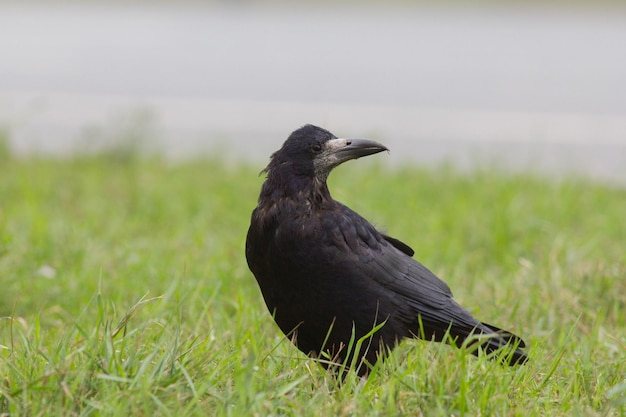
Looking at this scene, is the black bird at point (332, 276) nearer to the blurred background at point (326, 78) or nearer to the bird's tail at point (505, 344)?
the bird's tail at point (505, 344)

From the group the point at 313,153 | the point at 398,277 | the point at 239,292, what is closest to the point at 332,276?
the point at 398,277

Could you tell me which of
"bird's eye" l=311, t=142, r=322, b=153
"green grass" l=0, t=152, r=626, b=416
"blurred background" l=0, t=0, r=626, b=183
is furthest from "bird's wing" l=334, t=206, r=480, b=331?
"blurred background" l=0, t=0, r=626, b=183

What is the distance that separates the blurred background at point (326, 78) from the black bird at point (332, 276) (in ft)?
13.1

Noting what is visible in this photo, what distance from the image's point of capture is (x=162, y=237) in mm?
5957

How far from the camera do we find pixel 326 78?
11.2 meters

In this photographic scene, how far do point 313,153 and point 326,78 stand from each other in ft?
24.8

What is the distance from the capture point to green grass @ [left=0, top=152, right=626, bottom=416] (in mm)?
3025

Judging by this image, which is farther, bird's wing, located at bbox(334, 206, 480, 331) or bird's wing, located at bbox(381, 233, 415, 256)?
bird's wing, located at bbox(381, 233, 415, 256)

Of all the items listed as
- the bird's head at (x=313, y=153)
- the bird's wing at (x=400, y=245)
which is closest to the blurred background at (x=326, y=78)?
the bird's wing at (x=400, y=245)

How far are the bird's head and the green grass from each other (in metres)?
0.64

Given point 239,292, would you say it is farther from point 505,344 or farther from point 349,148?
point 505,344

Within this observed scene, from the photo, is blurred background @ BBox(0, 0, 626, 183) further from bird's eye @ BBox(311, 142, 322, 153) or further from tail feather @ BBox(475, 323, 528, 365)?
bird's eye @ BBox(311, 142, 322, 153)

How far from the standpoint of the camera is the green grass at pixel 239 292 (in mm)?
3025

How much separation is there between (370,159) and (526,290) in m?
3.29
